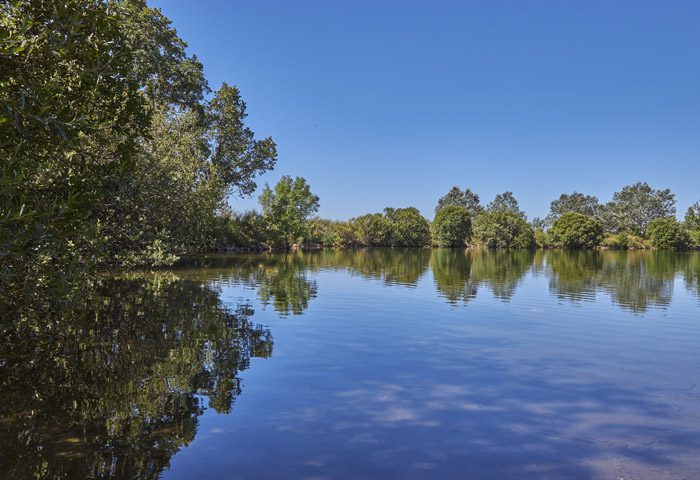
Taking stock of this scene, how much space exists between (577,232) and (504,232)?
65.8 feet

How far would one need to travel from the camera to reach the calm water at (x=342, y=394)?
8.46 meters

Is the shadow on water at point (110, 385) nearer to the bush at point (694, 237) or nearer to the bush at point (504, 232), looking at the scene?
the bush at point (504, 232)

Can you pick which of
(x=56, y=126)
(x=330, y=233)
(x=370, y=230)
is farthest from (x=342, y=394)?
(x=370, y=230)

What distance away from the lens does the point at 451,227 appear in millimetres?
130500

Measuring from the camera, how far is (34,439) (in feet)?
28.3

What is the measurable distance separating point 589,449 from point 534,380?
4409 millimetres

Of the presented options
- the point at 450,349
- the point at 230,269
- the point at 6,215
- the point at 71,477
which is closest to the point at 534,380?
the point at 450,349

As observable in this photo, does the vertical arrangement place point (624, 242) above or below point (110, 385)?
above

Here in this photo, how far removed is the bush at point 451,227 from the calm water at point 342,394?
350 ft

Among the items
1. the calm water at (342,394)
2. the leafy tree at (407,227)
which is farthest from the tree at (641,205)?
the calm water at (342,394)

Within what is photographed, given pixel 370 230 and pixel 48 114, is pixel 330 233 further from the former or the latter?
pixel 48 114

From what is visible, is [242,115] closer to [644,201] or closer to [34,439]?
[34,439]

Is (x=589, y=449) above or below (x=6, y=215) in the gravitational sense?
below

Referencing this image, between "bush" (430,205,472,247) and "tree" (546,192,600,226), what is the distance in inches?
2552
